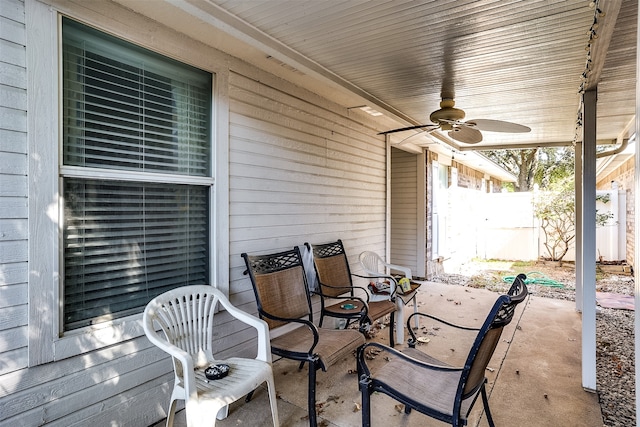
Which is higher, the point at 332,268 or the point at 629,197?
the point at 629,197

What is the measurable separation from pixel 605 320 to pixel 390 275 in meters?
2.95

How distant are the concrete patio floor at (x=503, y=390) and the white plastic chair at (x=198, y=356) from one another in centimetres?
41

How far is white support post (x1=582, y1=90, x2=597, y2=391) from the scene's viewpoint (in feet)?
9.33

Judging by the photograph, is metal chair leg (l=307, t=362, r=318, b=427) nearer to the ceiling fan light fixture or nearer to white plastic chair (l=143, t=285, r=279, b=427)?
white plastic chair (l=143, t=285, r=279, b=427)

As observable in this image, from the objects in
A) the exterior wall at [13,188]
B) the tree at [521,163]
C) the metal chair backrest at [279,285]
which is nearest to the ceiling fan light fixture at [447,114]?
the metal chair backrest at [279,285]

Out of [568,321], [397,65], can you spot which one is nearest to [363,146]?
[397,65]

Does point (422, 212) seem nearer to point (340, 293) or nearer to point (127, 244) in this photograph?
point (340, 293)

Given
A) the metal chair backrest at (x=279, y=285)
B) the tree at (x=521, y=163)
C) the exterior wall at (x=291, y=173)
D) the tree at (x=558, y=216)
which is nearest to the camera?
the metal chair backrest at (x=279, y=285)

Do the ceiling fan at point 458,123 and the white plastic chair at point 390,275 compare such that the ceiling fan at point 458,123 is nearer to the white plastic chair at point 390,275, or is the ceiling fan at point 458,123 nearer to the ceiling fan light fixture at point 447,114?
the ceiling fan light fixture at point 447,114

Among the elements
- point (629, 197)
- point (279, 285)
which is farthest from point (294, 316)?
point (629, 197)

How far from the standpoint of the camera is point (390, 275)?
4.57 meters

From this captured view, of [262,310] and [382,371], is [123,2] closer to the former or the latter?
[262,310]

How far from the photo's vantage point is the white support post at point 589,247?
9.33 ft

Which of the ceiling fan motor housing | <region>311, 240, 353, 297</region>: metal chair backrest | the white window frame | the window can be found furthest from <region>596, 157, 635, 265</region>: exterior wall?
the white window frame
